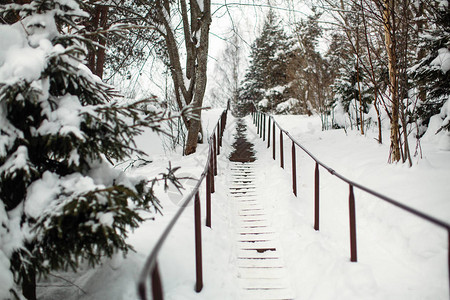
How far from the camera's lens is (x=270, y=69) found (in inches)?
907

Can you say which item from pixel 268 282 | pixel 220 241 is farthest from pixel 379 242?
pixel 220 241

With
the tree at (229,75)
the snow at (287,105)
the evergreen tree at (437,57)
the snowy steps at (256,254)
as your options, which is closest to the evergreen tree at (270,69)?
the snow at (287,105)

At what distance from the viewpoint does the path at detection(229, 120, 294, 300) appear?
2963 mm

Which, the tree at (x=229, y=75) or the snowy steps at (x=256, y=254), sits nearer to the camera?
the snowy steps at (x=256, y=254)

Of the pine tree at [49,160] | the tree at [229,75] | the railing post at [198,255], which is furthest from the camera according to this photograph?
the tree at [229,75]

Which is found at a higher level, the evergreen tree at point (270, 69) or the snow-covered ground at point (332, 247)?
the evergreen tree at point (270, 69)

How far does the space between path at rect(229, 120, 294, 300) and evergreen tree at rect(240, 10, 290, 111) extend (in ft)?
55.9

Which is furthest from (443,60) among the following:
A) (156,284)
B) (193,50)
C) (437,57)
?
(193,50)

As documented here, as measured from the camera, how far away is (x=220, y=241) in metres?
3.74

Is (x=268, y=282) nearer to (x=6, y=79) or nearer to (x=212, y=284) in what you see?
(x=212, y=284)

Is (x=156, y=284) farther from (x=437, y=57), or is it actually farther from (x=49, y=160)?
(x=437, y=57)

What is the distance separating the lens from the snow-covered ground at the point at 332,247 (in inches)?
101

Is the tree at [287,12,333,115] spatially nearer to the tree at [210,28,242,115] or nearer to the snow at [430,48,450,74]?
the snow at [430,48,450,74]

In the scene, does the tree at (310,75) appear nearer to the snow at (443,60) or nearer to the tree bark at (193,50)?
the tree bark at (193,50)
